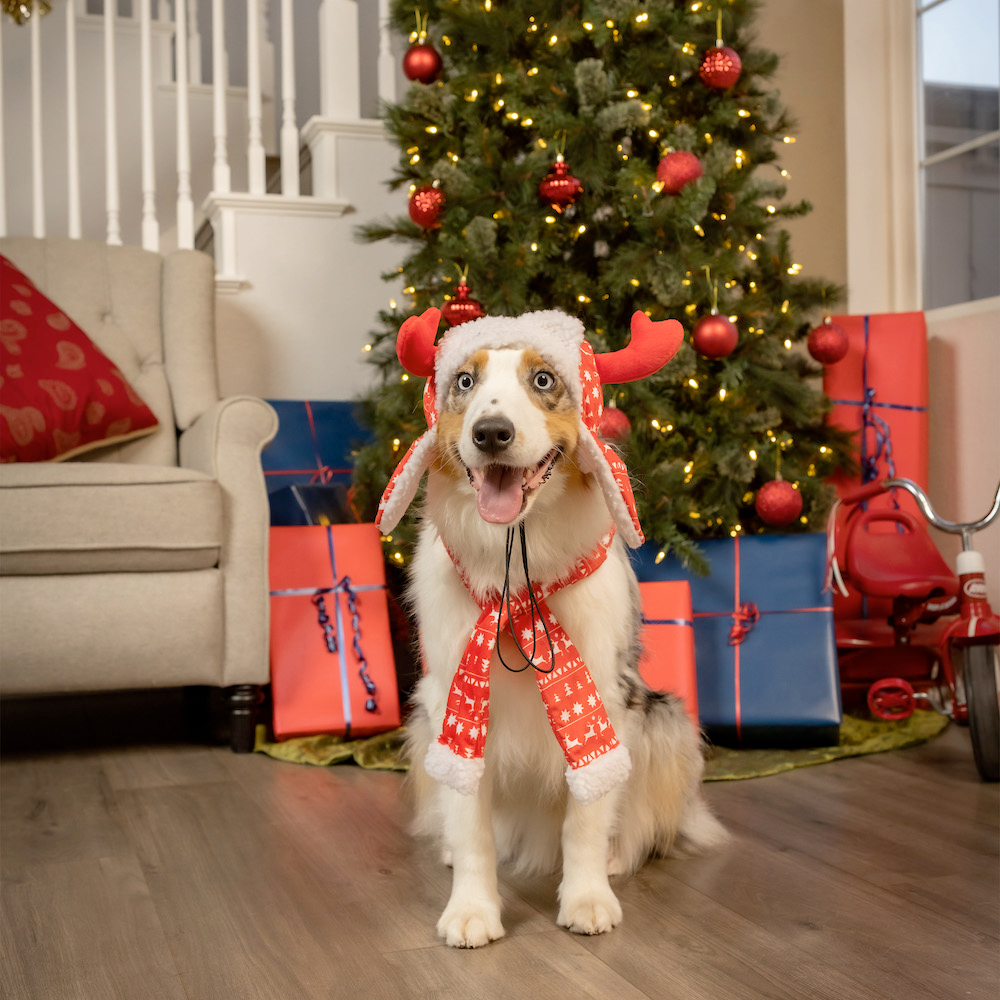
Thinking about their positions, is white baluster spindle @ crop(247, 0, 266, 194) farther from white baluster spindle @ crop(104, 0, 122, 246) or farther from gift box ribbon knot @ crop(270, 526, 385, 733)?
gift box ribbon knot @ crop(270, 526, 385, 733)

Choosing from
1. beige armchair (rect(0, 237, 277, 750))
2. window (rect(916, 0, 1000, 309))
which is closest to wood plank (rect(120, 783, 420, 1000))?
beige armchair (rect(0, 237, 277, 750))

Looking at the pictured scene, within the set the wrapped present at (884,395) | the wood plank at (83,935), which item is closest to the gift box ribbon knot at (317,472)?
the wrapped present at (884,395)

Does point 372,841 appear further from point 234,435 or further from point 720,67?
point 720,67

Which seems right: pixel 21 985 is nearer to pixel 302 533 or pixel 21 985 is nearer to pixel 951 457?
pixel 302 533

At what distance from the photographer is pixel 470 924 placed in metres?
1.32

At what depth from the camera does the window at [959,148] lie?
3.03 metres

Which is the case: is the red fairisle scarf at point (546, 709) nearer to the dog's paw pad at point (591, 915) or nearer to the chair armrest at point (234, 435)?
the dog's paw pad at point (591, 915)

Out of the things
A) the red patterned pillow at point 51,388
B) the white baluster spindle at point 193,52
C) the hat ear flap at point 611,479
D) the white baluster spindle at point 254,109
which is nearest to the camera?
the hat ear flap at point 611,479

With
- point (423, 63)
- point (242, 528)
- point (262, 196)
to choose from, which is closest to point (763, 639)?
point (242, 528)

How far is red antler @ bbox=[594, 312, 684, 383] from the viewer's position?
1.41 metres

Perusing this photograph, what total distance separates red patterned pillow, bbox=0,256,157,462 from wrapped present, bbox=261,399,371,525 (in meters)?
0.43

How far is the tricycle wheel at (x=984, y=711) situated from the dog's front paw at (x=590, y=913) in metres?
Result: 0.97

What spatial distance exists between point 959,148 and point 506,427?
2537mm

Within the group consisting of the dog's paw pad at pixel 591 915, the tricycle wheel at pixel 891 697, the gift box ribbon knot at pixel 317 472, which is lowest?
the dog's paw pad at pixel 591 915
